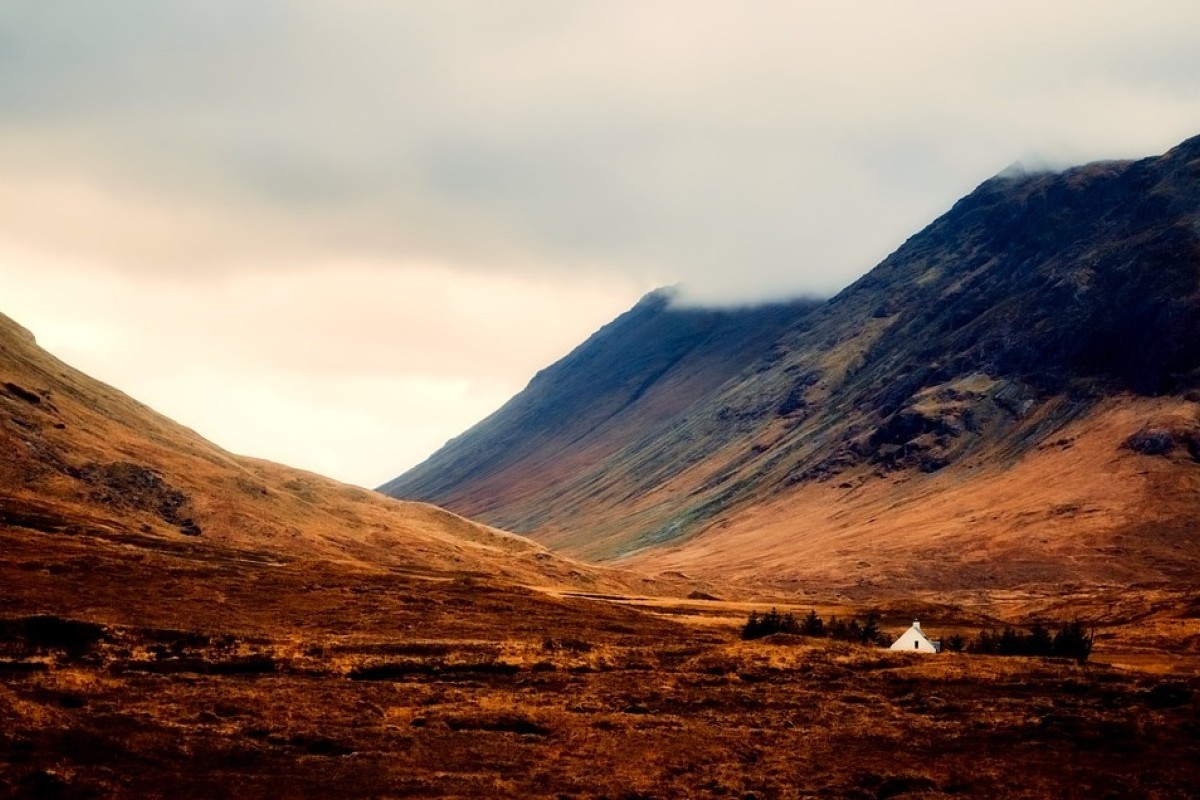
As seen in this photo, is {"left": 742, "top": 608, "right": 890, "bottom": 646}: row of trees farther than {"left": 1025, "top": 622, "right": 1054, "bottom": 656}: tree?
Yes

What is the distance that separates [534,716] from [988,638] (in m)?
42.6

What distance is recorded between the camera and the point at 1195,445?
187 metres

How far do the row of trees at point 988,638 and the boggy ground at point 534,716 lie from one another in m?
10.6

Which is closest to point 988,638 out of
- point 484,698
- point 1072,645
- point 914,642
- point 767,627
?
point 1072,645

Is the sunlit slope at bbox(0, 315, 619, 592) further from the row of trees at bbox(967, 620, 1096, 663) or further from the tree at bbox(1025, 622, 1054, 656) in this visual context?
the tree at bbox(1025, 622, 1054, 656)

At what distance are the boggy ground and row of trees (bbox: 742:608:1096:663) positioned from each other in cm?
1058

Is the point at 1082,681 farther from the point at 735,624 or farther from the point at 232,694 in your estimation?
the point at 735,624

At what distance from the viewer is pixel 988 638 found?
70188 millimetres

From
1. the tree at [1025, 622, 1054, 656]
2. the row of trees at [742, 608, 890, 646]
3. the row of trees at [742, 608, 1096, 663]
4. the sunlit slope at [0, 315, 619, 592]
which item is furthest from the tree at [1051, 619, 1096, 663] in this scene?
the sunlit slope at [0, 315, 619, 592]

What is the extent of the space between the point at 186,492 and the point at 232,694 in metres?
88.2

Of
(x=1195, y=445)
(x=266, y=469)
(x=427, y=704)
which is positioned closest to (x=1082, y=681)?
(x=427, y=704)

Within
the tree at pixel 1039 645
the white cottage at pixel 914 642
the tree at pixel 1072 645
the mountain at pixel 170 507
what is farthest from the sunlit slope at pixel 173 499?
the tree at pixel 1072 645

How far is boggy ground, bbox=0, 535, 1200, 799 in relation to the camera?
3055cm

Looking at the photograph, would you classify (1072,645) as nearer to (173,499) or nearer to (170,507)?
(170,507)
